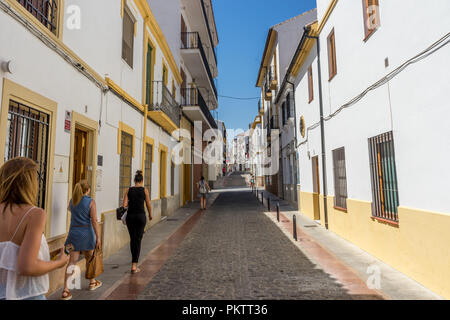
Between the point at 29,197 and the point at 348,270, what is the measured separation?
5.13 meters

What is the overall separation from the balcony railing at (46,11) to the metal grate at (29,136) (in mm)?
1426

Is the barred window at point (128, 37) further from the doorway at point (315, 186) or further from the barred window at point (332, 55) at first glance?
the doorway at point (315, 186)

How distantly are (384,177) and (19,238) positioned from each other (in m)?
6.04

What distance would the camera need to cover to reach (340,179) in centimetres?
815

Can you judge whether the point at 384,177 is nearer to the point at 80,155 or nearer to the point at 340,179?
the point at 340,179

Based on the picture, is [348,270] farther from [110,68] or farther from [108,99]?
[110,68]

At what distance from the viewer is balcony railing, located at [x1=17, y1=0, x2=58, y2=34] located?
4244mm

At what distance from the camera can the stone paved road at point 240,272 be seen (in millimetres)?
4203

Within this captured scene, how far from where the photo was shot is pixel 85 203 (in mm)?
4227

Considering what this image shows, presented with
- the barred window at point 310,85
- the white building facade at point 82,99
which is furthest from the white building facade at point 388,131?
the white building facade at point 82,99

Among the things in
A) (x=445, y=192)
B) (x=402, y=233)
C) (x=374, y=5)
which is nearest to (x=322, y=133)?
(x=374, y=5)

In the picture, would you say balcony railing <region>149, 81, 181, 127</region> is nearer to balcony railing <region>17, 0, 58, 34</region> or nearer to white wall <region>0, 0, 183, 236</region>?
white wall <region>0, 0, 183, 236</region>

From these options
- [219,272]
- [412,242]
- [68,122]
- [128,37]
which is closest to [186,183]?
[128,37]
